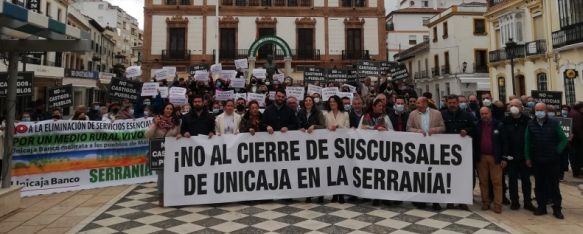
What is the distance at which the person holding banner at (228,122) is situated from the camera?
7.53m

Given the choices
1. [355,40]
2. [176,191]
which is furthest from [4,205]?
[355,40]

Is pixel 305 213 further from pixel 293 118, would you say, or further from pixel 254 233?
pixel 293 118

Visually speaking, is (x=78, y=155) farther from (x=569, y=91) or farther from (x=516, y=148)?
(x=569, y=91)

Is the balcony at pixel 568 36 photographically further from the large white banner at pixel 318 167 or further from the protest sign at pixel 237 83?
the large white banner at pixel 318 167

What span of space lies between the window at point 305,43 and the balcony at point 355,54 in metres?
2.86

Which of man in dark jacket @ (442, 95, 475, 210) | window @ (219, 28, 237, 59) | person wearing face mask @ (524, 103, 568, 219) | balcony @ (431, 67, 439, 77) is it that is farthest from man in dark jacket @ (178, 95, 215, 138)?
balcony @ (431, 67, 439, 77)

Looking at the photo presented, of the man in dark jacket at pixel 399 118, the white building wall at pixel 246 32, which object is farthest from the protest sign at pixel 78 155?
the white building wall at pixel 246 32

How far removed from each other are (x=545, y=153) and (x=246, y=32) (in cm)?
3107

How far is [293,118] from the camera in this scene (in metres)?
7.52

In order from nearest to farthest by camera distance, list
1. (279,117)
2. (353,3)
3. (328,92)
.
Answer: (279,117), (328,92), (353,3)

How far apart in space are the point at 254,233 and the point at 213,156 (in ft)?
6.25

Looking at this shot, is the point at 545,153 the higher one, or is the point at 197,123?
the point at 197,123

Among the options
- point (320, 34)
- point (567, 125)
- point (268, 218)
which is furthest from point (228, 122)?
point (320, 34)

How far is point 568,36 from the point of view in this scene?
22.0 meters
